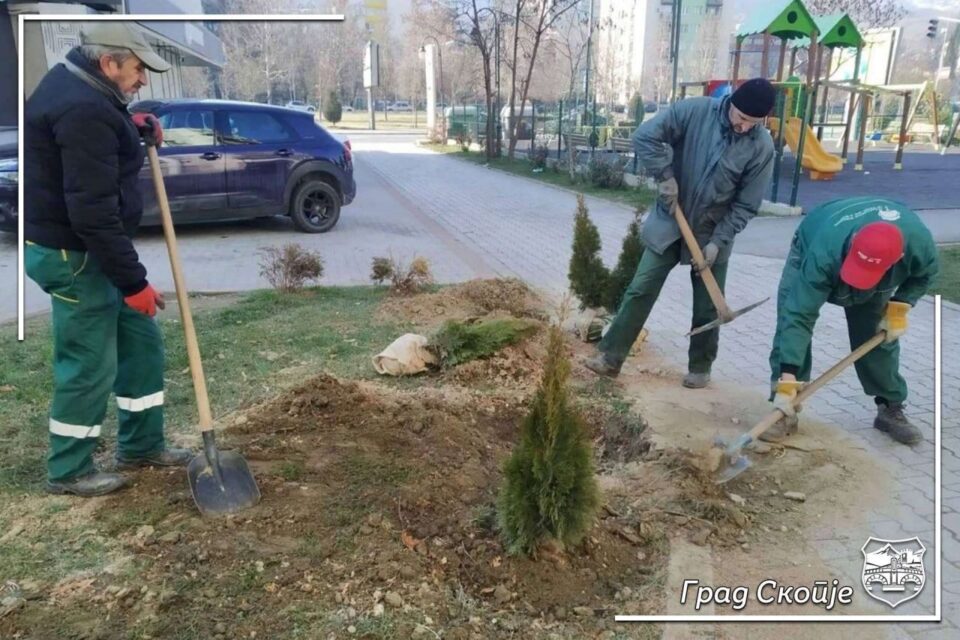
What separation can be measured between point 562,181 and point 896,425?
46.7 feet

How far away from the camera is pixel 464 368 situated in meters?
4.89

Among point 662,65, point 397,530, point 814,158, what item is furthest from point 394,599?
point 662,65

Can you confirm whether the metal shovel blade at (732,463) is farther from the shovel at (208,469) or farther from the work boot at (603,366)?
the shovel at (208,469)

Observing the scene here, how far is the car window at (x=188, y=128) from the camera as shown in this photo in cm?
945

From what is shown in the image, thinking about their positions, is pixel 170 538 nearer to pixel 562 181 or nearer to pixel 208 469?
pixel 208 469

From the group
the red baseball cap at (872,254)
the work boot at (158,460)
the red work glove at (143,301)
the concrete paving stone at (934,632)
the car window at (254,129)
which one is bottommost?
the concrete paving stone at (934,632)

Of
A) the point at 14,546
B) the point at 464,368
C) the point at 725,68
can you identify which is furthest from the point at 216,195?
the point at 725,68

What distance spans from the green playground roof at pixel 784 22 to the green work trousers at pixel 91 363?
52.5ft

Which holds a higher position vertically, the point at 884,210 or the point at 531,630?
the point at 884,210

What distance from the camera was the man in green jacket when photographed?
3289 millimetres

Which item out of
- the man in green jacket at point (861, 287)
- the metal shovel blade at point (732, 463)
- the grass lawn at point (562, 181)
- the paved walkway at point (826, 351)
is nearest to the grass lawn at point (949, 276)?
the paved walkway at point (826, 351)

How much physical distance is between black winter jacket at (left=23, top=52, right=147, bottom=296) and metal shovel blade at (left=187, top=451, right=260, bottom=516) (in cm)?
79

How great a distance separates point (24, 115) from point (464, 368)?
282cm

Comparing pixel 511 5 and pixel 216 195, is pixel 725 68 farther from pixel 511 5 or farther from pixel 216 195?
pixel 216 195
